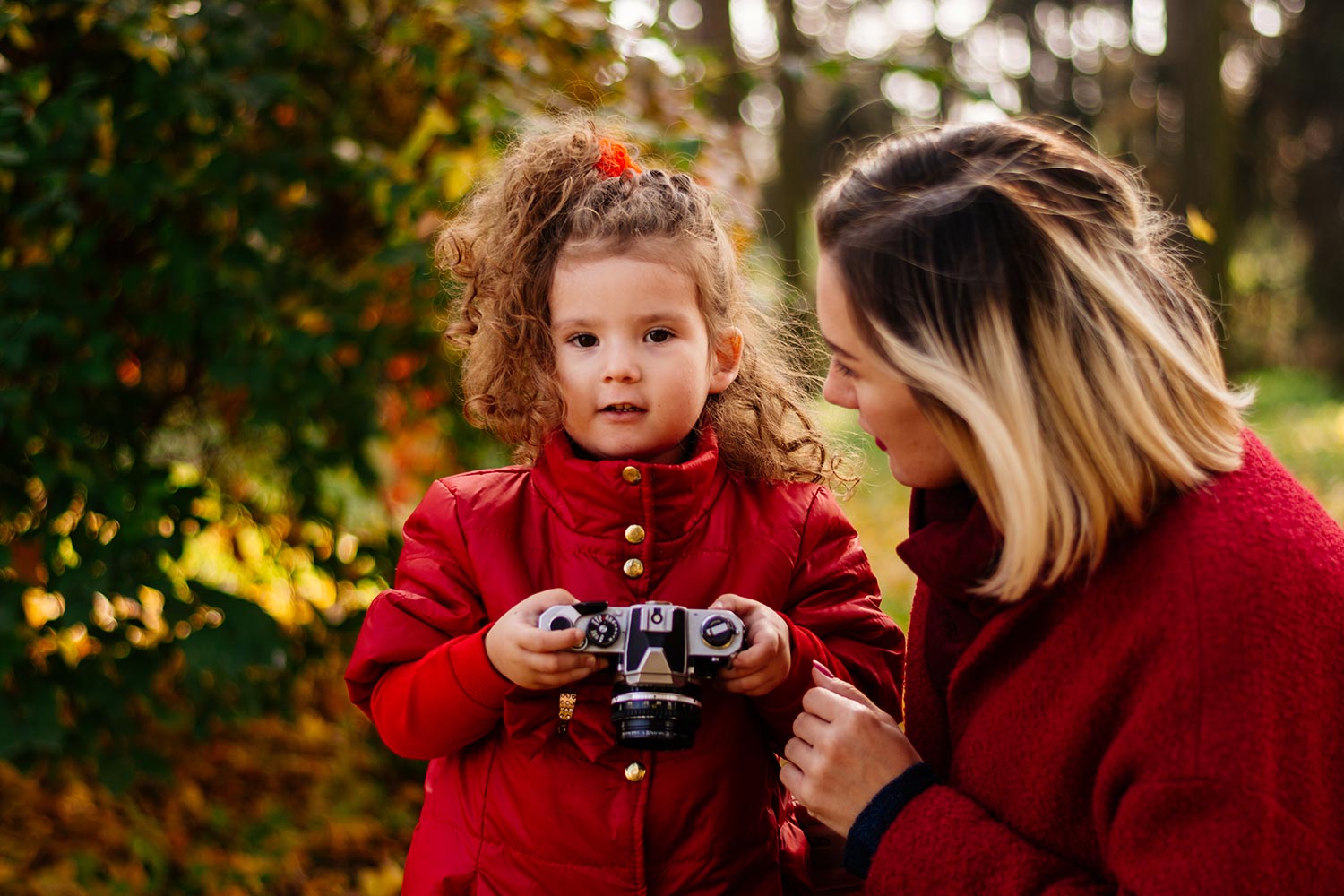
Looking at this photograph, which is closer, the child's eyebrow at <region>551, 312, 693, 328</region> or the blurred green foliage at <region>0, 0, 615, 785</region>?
the child's eyebrow at <region>551, 312, 693, 328</region>

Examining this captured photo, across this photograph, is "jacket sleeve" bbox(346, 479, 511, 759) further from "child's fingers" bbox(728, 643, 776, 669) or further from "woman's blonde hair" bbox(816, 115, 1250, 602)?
"woman's blonde hair" bbox(816, 115, 1250, 602)

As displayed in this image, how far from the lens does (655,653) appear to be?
A: 1595mm

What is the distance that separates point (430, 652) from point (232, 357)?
1.48m

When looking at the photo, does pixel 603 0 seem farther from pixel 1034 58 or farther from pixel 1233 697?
pixel 1034 58

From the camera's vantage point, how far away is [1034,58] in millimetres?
16328

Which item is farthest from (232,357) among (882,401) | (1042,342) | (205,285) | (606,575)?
(1042,342)

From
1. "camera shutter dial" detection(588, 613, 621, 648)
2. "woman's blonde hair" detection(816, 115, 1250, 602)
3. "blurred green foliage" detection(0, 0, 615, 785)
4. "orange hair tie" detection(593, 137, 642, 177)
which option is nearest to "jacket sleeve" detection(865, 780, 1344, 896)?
"woman's blonde hair" detection(816, 115, 1250, 602)

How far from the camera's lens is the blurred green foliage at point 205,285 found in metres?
2.83

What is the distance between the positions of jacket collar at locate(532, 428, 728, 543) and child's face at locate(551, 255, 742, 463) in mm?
57

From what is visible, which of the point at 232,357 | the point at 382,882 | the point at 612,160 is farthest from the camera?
the point at 382,882

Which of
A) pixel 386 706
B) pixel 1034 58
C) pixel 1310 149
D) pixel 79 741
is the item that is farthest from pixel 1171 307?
pixel 1034 58

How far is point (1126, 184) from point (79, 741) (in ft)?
9.68

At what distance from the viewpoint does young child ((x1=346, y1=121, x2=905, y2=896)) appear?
5.90 ft

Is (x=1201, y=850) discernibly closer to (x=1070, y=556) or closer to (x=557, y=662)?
(x=1070, y=556)
